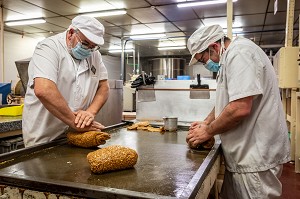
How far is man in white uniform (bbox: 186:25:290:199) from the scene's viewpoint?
131cm

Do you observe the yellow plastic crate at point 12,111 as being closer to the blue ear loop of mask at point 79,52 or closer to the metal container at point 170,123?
the blue ear loop of mask at point 79,52

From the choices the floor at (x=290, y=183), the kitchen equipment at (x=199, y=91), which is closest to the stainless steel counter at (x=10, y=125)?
the kitchen equipment at (x=199, y=91)

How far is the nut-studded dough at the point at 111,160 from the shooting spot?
3.37ft

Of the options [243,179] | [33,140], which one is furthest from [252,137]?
[33,140]

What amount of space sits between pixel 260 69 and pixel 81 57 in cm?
108

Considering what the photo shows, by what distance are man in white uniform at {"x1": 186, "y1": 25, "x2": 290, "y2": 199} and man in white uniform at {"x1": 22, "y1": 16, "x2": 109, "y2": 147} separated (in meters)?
0.71

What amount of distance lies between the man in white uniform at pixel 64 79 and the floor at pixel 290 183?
237 centimetres

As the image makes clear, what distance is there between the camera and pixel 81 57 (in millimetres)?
1725

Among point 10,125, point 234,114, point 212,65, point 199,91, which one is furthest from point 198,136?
point 199,91

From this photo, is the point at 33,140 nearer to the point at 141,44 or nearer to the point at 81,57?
the point at 81,57

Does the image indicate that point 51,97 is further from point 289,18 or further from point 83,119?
point 289,18

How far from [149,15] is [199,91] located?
3541 millimetres

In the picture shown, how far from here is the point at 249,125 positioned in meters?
1.38

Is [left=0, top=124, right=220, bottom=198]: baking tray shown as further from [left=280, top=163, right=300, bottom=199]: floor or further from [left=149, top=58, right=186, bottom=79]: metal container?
[left=149, top=58, right=186, bottom=79]: metal container
